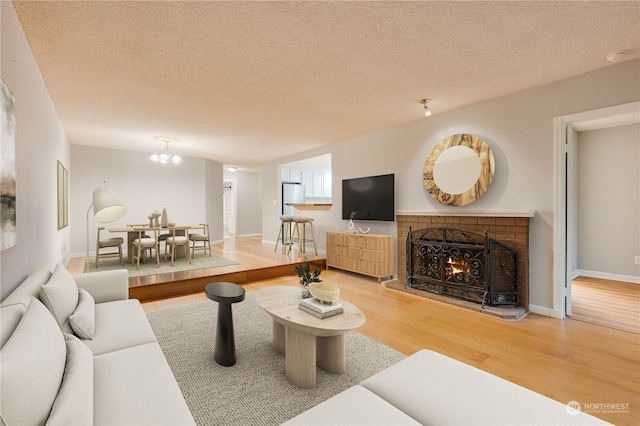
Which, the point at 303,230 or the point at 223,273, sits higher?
the point at 303,230

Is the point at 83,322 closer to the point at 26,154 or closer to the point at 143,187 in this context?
the point at 26,154

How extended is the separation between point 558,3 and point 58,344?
3191 mm

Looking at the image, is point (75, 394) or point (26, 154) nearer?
point (75, 394)

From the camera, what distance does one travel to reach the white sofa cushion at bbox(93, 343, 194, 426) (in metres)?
1.07

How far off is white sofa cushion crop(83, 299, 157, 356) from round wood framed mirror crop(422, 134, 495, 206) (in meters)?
3.52

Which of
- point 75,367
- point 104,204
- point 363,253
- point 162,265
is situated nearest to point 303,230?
point 363,253

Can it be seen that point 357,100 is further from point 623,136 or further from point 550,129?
point 623,136

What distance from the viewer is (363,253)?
15.8 feet

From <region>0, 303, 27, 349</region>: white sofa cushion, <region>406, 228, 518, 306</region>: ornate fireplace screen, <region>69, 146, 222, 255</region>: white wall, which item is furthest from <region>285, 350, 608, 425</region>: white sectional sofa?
<region>69, 146, 222, 255</region>: white wall

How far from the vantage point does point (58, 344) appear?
1.20 meters

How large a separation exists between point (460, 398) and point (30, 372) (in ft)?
4.76

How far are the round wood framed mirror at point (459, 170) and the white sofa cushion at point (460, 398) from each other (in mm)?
2756

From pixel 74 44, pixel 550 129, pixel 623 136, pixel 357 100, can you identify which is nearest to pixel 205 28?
pixel 74 44

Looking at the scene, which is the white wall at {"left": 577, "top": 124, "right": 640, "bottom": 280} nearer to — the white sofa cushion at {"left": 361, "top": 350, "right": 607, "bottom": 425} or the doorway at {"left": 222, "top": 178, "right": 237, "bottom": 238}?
the white sofa cushion at {"left": 361, "top": 350, "right": 607, "bottom": 425}
